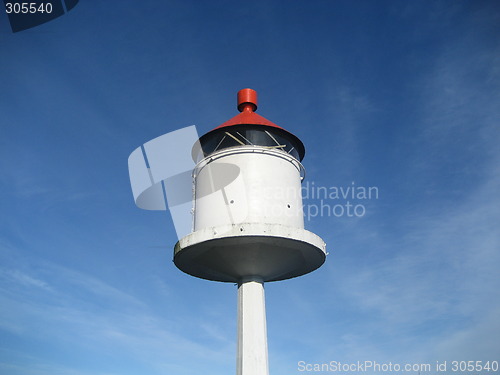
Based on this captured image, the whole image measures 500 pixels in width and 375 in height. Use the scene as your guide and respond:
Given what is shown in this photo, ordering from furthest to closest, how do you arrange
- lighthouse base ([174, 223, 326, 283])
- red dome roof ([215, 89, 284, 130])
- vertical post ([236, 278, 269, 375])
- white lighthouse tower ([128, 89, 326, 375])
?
red dome roof ([215, 89, 284, 130]) → vertical post ([236, 278, 269, 375]) → white lighthouse tower ([128, 89, 326, 375]) → lighthouse base ([174, 223, 326, 283])

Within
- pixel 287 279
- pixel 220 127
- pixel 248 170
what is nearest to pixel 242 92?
pixel 220 127

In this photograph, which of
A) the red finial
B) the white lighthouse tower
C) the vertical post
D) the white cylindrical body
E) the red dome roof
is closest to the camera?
the white lighthouse tower

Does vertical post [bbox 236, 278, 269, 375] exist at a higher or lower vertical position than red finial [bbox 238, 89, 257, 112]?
lower

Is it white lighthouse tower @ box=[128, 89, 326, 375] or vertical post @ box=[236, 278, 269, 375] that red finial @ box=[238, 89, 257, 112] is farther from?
vertical post @ box=[236, 278, 269, 375]

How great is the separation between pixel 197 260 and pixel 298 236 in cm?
420

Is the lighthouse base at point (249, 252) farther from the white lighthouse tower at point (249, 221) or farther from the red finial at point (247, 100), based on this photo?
the red finial at point (247, 100)

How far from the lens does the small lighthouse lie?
16703 mm

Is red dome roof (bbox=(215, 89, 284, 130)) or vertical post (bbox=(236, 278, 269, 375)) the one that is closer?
vertical post (bbox=(236, 278, 269, 375))

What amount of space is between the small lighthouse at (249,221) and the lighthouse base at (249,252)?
3cm

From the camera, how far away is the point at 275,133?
1898 cm

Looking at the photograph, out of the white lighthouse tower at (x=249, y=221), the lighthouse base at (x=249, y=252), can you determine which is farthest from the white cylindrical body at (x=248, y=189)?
the lighthouse base at (x=249, y=252)

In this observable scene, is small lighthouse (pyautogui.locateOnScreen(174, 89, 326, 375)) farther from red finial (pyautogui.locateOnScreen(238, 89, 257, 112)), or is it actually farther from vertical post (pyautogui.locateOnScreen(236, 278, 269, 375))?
red finial (pyautogui.locateOnScreen(238, 89, 257, 112))

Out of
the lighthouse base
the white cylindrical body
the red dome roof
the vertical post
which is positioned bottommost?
the vertical post

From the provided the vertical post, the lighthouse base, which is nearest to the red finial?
the lighthouse base
